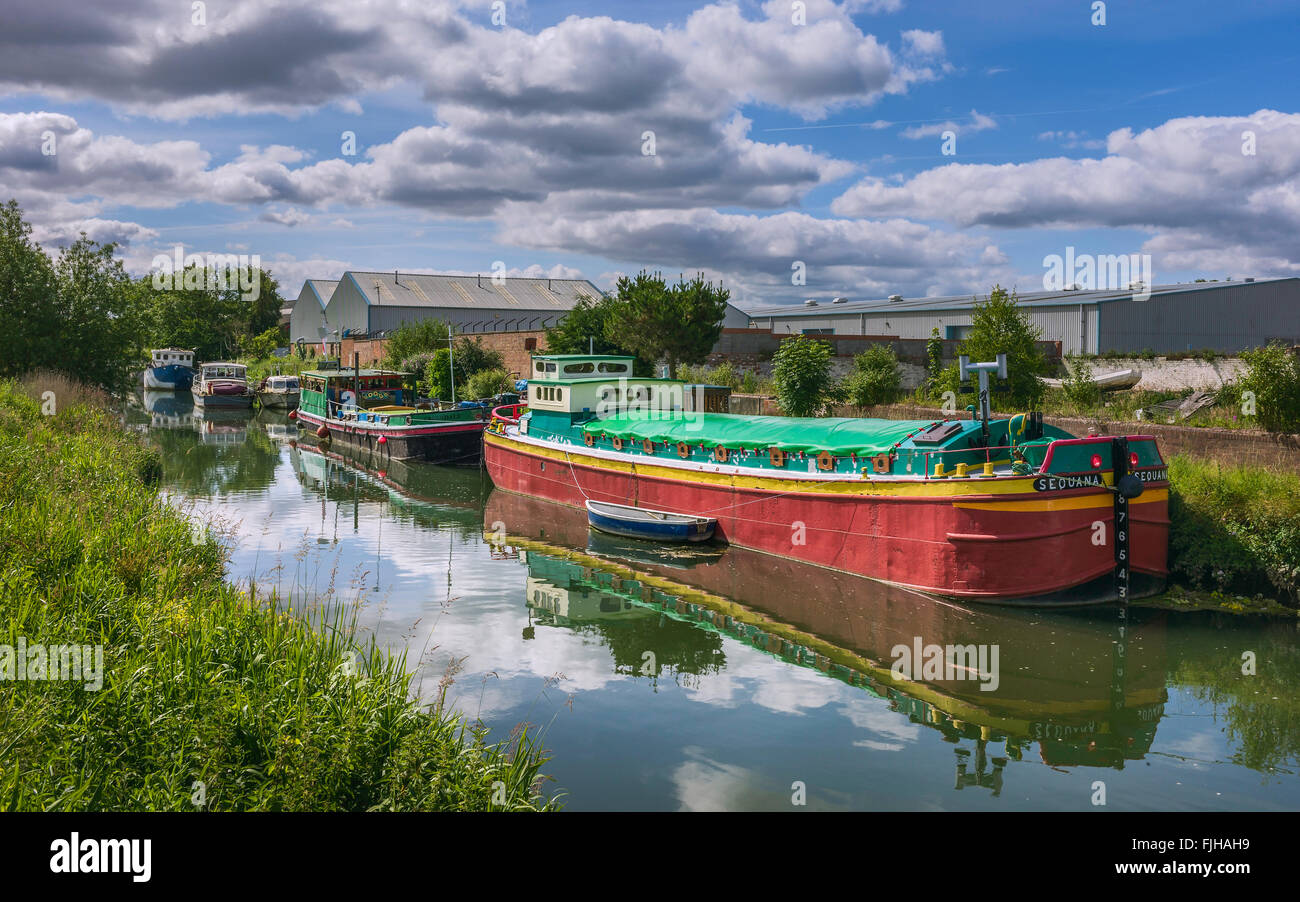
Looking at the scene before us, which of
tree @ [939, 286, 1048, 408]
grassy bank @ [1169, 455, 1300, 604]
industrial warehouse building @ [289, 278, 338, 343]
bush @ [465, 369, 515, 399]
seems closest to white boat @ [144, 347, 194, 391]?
industrial warehouse building @ [289, 278, 338, 343]

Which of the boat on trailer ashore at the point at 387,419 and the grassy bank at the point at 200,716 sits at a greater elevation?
the boat on trailer ashore at the point at 387,419

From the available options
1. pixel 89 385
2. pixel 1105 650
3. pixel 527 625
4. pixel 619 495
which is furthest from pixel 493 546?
pixel 89 385

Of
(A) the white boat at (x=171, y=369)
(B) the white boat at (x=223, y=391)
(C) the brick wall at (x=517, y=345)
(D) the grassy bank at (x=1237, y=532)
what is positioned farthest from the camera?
(A) the white boat at (x=171, y=369)

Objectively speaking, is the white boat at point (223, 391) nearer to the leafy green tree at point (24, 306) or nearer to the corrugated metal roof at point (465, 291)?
the corrugated metal roof at point (465, 291)

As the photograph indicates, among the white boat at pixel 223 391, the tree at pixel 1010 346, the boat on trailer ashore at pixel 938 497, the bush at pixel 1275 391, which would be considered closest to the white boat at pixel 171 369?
the white boat at pixel 223 391

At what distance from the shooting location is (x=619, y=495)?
23516 mm

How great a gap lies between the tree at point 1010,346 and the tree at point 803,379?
15.4 ft

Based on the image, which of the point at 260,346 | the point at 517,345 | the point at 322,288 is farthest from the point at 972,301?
the point at 260,346

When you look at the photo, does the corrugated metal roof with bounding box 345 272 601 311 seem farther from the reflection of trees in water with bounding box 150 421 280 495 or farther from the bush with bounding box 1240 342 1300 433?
the bush with bounding box 1240 342 1300 433

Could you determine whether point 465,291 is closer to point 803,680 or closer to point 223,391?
point 223,391

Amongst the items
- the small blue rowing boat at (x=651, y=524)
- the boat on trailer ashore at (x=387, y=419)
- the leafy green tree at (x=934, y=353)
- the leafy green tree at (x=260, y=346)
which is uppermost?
the leafy green tree at (x=260, y=346)

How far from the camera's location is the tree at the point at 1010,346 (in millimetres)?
24703

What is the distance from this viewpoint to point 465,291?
74812 millimetres
